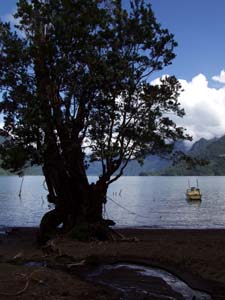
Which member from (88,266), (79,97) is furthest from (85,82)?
(88,266)

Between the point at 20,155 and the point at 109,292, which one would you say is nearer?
the point at 109,292

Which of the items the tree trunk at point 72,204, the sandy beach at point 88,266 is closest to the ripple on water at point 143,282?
the sandy beach at point 88,266

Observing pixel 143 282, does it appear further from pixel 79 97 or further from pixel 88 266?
pixel 79 97

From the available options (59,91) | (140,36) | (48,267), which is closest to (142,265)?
(48,267)

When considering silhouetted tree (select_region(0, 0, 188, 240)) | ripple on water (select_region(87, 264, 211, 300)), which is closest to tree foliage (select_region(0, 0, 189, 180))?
silhouetted tree (select_region(0, 0, 188, 240))

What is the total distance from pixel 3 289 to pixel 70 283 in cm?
219

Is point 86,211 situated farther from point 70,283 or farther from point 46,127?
point 70,283

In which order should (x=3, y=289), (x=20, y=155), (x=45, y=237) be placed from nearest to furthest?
1. (x=3, y=289)
2. (x=20, y=155)
3. (x=45, y=237)

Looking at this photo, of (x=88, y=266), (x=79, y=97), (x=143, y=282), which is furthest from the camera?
(x=79, y=97)

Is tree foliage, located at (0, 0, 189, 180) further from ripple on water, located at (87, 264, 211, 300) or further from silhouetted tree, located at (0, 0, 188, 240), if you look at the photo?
ripple on water, located at (87, 264, 211, 300)

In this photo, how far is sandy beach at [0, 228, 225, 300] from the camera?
490 inches

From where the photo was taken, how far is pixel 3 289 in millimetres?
12312

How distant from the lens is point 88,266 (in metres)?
16.6

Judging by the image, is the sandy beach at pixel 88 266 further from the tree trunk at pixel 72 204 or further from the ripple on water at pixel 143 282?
the tree trunk at pixel 72 204
